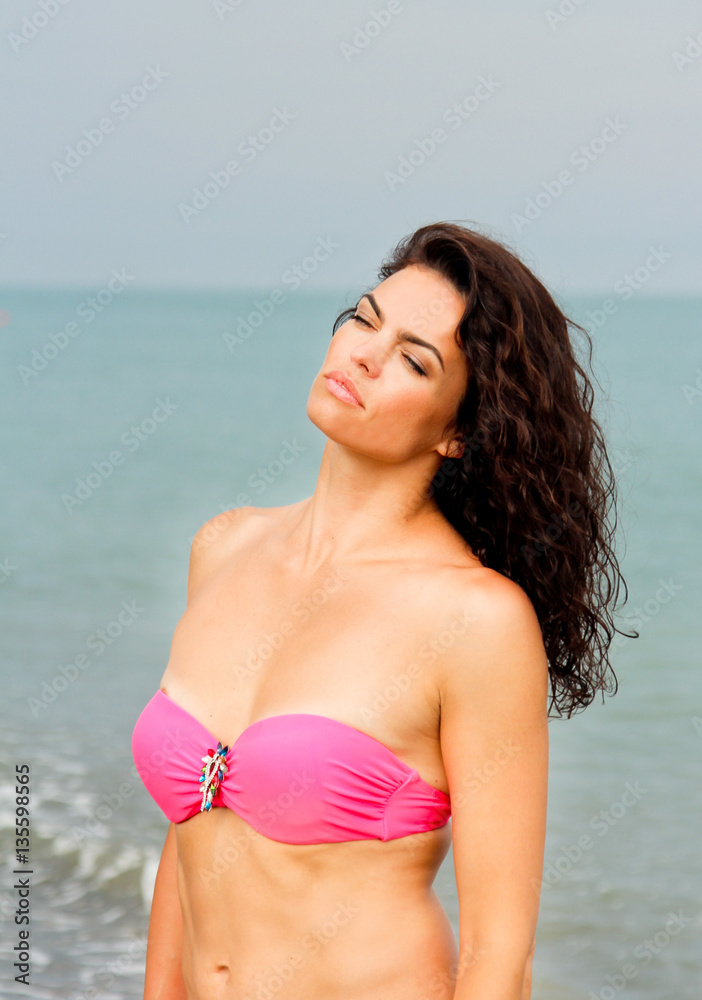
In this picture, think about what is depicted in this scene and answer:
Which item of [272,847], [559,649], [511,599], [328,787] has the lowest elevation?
[272,847]

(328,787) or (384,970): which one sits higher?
(328,787)

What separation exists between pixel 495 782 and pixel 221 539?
0.87 meters

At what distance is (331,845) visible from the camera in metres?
1.91

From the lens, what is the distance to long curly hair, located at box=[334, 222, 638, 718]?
2082 mm

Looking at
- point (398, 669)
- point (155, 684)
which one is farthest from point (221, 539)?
point (155, 684)

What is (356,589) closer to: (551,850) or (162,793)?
(162,793)

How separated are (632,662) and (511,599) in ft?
22.4

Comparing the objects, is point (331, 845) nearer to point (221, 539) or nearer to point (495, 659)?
point (495, 659)

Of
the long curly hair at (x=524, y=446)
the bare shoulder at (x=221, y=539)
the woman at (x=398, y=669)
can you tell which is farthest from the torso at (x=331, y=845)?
the bare shoulder at (x=221, y=539)

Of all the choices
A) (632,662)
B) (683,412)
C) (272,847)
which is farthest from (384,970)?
(683,412)

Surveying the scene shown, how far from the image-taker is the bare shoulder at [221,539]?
2.40 metres

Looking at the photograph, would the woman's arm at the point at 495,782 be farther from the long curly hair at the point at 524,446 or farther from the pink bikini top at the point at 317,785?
the long curly hair at the point at 524,446

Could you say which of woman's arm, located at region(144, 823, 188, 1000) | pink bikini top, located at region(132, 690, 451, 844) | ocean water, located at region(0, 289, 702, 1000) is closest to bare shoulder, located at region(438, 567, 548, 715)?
pink bikini top, located at region(132, 690, 451, 844)

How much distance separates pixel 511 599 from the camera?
1901mm
